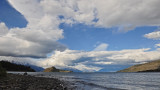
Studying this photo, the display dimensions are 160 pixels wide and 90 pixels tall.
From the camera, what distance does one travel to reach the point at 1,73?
41.0 m

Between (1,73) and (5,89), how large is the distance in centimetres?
2174

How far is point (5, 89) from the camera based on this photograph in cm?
2198

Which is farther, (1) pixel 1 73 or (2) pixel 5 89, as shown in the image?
(1) pixel 1 73
